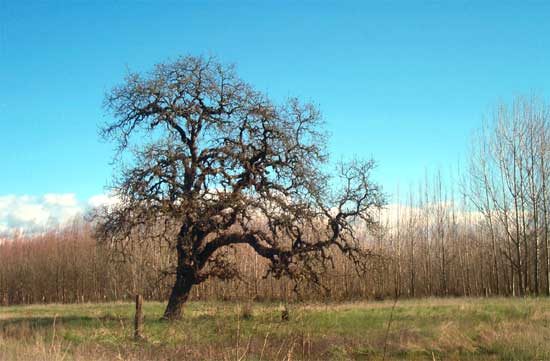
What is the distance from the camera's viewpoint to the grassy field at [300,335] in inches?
367

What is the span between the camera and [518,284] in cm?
3669

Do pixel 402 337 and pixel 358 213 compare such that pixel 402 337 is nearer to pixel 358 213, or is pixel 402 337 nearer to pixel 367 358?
pixel 367 358

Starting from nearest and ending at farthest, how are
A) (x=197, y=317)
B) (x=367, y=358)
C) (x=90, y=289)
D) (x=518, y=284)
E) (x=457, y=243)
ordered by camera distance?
(x=197, y=317)
(x=367, y=358)
(x=518, y=284)
(x=457, y=243)
(x=90, y=289)

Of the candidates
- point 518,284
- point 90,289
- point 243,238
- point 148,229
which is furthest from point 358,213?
point 90,289

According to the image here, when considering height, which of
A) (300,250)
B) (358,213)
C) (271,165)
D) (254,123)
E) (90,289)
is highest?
(254,123)

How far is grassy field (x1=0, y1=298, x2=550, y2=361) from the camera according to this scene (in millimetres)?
9312

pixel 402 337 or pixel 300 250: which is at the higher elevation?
pixel 300 250

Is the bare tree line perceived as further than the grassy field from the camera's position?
Yes

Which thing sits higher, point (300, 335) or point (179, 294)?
point (300, 335)

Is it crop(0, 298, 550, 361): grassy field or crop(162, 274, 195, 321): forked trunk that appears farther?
crop(162, 274, 195, 321): forked trunk

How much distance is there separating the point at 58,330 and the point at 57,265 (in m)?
32.1

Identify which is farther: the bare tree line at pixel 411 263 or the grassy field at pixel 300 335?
the bare tree line at pixel 411 263

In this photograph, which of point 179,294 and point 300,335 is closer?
point 300,335

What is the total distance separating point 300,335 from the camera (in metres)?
9.88
